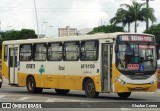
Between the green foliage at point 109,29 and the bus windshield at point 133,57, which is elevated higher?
the green foliage at point 109,29

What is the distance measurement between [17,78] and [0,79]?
492cm

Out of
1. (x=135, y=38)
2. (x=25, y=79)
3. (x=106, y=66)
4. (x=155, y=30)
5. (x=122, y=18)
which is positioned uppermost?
(x=122, y=18)

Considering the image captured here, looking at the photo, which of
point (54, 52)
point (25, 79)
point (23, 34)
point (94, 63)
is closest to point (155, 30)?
point (23, 34)

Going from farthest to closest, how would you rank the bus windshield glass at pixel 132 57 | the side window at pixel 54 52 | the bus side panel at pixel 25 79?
the bus side panel at pixel 25 79 < the side window at pixel 54 52 < the bus windshield glass at pixel 132 57

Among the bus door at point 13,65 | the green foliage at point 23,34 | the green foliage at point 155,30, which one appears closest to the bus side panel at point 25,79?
the bus door at point 13,65

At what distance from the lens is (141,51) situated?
79.3 feet

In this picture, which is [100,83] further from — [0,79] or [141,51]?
[0,79]

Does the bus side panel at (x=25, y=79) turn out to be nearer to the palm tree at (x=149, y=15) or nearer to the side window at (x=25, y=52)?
the side window at (x=25, y=52)

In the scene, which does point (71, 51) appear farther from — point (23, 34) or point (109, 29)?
point (23, 34)

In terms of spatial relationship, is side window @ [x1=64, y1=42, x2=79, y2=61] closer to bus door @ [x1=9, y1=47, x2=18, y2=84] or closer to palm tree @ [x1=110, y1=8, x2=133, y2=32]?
bus door @ [x1=9, y1=47, x2=18, y2=84]

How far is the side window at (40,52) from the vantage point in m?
28.8

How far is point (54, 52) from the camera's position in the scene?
91.5ft

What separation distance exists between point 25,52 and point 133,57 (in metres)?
8.39

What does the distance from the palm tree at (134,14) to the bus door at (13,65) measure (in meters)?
51.6
